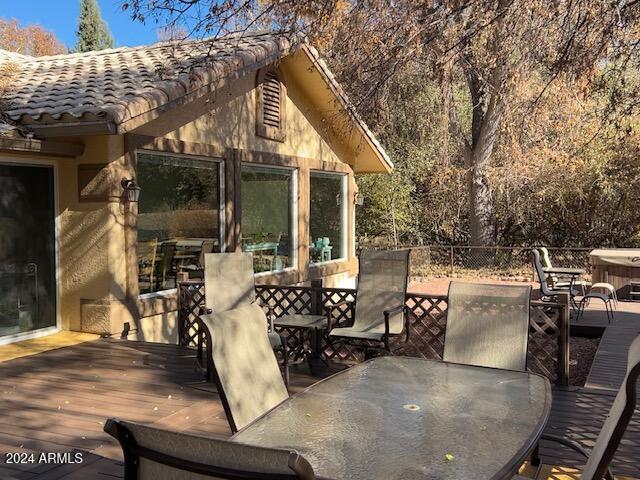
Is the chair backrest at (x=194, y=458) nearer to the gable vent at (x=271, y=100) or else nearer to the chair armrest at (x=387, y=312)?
the chair armrest at (x=387, y=312)

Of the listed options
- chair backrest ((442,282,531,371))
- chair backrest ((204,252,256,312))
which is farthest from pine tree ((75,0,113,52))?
chair backrest ((442,282,531,371))

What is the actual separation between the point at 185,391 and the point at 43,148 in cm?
313

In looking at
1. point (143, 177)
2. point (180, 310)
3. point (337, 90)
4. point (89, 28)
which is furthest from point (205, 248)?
point (89, 28)

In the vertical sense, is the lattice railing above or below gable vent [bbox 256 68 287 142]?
below

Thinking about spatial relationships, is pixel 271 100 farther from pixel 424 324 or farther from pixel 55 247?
pixel 424 324

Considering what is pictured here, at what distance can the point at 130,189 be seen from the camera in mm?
6910

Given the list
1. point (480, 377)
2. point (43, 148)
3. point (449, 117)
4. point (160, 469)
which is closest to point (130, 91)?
point (43, 148)

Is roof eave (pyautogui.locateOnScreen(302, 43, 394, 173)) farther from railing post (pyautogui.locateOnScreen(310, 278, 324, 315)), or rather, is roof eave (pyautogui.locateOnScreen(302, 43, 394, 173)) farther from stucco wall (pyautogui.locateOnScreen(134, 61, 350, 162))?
railing post (pyautogui.locateOnScreen(310, 278, 324, 315))

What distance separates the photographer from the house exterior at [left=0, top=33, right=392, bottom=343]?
6656 mm

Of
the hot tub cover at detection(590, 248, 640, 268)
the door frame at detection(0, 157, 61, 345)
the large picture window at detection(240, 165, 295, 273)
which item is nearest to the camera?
the door frame at detection(0, 157, 61, 345)

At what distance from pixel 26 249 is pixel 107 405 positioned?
2.97m

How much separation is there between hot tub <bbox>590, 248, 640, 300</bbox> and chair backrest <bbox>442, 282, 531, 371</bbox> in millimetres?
9020

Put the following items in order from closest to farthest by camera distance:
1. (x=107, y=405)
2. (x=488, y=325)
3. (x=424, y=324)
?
(x=488, y=325)
(x=107, y=405)
(x=424, y=324)

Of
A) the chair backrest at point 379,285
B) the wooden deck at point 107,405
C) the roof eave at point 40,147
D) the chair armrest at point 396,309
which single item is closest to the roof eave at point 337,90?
the chair backrest at point 379,285
